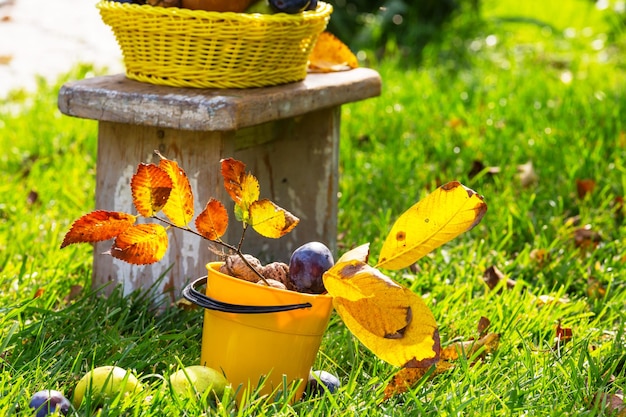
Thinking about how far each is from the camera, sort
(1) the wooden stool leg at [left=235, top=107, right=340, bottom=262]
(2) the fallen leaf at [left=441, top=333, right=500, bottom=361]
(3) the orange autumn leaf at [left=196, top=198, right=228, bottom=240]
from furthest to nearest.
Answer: (1) the wooden stool leg at [left=235, top=107, right=340, bottom=262] < (2) the fallen leaf at [left=441, top=333, right=500, bottom=361] < (3) the orange autumn leaf at [left=196, top=198, right=228, bottom=240]

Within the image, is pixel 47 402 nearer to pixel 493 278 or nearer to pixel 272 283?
pixel 272 283

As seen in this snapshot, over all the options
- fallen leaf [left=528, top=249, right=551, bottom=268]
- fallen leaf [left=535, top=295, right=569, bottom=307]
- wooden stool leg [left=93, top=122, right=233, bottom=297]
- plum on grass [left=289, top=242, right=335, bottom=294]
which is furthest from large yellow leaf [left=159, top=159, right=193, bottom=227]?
fallen leaf [left=528, top=249, right=551, bottom=268]

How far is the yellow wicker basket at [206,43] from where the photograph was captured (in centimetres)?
193

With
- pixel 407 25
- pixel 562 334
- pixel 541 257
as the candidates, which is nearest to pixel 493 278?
pixel 541 257

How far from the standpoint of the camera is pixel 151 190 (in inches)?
64.2

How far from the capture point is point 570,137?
10.8ft

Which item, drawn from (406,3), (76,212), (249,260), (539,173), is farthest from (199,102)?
(406,3)

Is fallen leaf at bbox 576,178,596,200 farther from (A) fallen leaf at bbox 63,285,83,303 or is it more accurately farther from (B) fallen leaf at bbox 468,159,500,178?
(A) fallen leaf at bbox 63,285,83,303

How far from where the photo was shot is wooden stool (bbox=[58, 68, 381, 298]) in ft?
6.43

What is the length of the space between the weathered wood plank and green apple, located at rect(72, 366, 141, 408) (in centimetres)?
58

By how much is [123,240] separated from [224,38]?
21.7 inches

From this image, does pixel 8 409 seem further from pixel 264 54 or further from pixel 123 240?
pixel 264 54

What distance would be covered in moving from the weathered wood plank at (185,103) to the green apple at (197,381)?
1.80 feet

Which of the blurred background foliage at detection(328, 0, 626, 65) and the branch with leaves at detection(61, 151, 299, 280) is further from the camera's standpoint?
the blurred background foliage at detection(328, 0, 626, 65)
